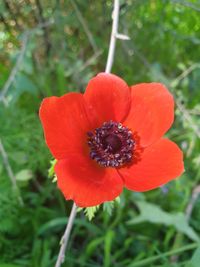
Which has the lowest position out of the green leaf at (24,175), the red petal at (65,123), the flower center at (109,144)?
the green leaf at (24,175)

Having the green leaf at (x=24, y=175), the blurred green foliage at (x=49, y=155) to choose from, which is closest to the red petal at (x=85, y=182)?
the blurred green foliage at (x=49, y=155)

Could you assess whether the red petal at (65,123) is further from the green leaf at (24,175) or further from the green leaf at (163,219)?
the green leaf at (163,219)

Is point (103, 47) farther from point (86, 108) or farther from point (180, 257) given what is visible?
point (86, 108)

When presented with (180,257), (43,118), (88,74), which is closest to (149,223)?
(180,257)

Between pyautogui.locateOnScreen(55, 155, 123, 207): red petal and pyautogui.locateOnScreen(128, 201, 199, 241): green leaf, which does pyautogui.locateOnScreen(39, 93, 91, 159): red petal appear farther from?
pyautogui.locateOnScreen(128, 201, 199, 241): green leaf

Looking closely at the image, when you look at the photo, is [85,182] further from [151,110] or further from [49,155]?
[49,155]

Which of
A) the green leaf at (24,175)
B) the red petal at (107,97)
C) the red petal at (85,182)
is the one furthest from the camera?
the green leaf at (24,175)
